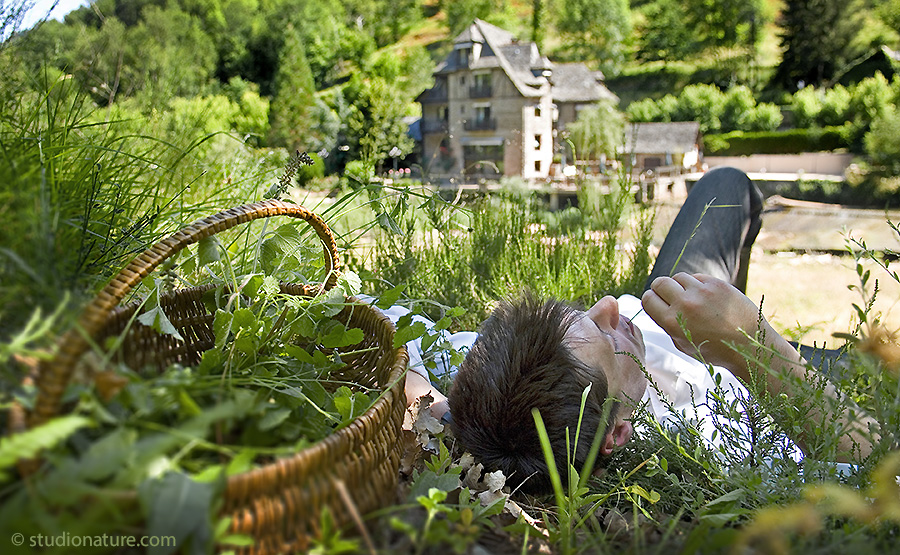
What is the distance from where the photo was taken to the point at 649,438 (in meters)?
1.17

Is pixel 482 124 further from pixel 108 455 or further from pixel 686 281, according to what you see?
pixel 108 455

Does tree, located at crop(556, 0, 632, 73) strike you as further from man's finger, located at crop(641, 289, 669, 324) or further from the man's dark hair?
the man's dark hair

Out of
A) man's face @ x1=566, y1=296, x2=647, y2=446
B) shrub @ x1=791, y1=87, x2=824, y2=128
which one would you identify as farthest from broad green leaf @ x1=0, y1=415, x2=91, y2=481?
shrub @ x1=791, y1=87, x2=824, y2=128

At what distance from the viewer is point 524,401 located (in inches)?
41.8

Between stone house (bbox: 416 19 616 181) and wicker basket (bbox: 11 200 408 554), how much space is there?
68.9 feet

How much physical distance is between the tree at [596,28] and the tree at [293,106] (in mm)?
24542

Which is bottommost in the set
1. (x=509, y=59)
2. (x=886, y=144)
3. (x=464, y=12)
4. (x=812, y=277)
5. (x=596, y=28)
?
(x=812, y=277)

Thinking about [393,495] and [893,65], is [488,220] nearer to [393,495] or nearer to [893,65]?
[393,495]

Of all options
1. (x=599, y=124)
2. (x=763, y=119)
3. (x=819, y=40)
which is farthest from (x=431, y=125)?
(x=819, y=40)

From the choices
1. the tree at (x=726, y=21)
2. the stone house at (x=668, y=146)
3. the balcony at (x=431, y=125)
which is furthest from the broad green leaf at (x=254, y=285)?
the tree at (x=726, y=21)

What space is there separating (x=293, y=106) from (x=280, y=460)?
30379mm

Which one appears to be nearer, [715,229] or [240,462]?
[240,462]

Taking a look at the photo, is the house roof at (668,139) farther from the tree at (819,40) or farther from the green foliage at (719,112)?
the tree at (819,40)

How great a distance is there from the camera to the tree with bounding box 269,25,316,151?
92.1ft
